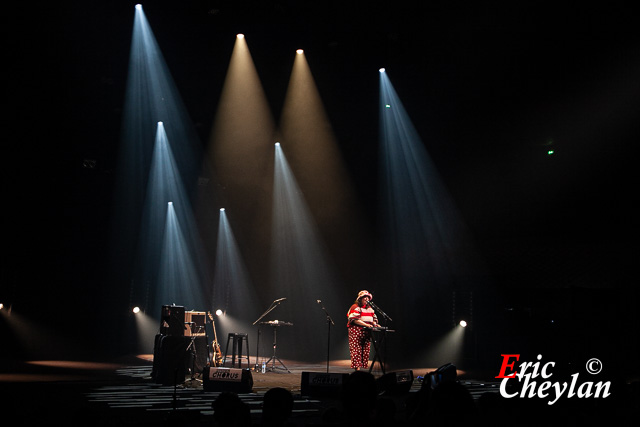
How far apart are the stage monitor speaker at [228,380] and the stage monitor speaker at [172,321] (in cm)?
178

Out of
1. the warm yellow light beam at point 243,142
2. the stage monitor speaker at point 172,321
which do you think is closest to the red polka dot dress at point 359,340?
the stage monitor speaker at point 172,321

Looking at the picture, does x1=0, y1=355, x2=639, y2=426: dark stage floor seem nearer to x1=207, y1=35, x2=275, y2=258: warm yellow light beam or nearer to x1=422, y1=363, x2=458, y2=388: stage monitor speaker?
x1=422, y1=363, x2=458, y2=388: stage monitor speaker

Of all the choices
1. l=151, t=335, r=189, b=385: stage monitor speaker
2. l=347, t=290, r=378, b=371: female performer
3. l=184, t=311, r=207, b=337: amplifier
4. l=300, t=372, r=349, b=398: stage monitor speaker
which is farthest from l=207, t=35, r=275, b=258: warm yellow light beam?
l=300, t=372, r=349, b=398: stage monitor speaker

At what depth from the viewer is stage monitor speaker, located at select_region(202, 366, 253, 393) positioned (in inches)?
265

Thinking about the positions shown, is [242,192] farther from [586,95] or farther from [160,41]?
[586,95]

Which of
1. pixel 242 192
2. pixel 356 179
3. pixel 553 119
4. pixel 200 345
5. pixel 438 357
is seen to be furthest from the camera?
pixel 242 192

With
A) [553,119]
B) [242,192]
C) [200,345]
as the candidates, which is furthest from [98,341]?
[553,119]

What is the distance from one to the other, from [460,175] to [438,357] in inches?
161

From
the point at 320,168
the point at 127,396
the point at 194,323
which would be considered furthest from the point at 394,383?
the point at 320,168

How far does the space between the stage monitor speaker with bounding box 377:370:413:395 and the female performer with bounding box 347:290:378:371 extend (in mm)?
1945

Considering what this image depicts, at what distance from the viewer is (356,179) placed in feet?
44.7

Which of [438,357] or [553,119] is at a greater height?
[553,119]

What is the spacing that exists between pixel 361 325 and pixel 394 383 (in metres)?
2.26

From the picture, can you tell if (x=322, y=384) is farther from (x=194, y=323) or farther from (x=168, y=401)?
(x=194, y=323)
